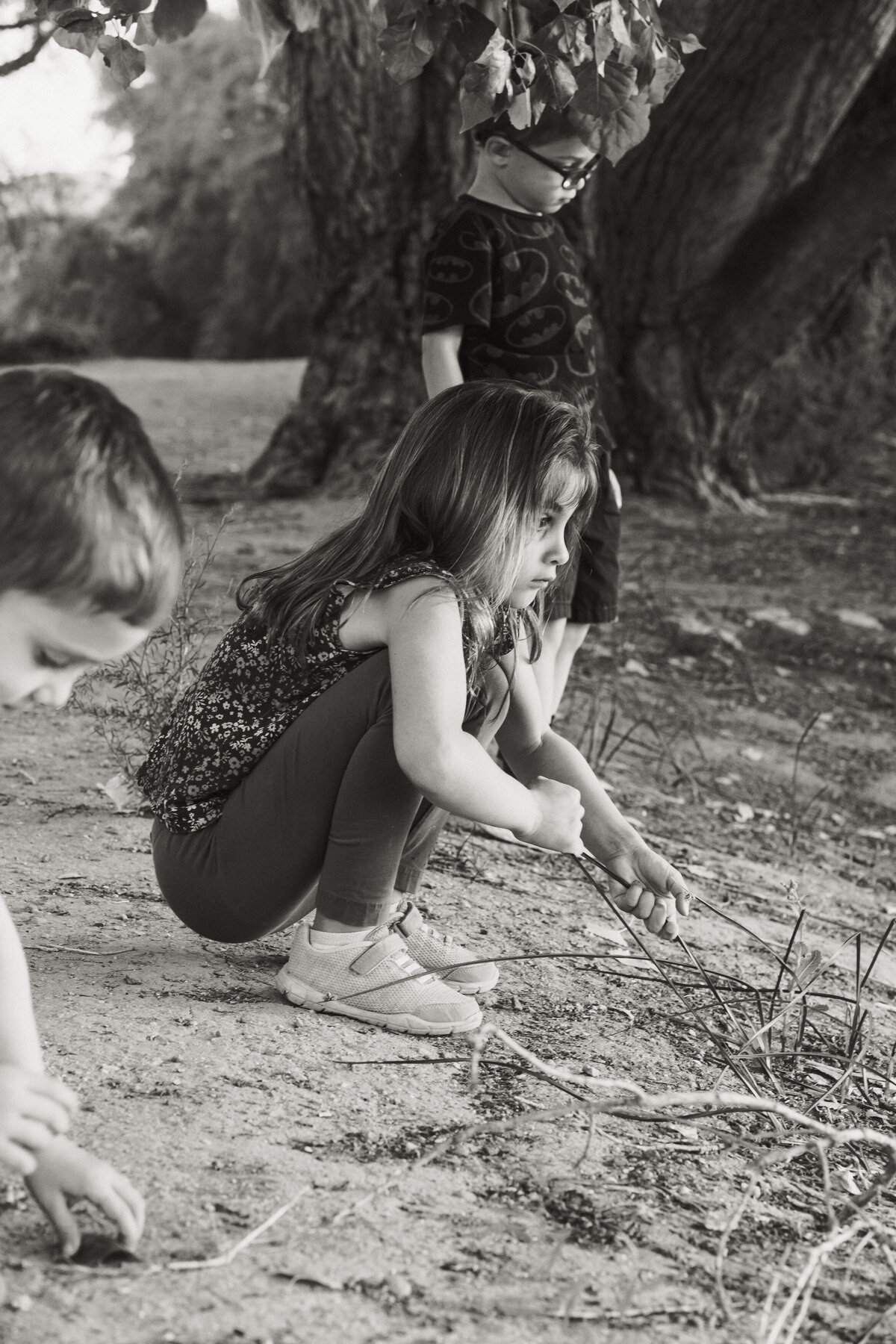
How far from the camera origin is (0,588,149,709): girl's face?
1.54m

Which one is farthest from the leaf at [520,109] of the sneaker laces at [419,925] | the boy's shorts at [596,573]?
the sneaker laces at [419,925]

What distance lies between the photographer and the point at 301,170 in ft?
21.2

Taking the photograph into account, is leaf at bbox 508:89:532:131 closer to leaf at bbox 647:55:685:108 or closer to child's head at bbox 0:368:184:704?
leaf at bbox 647:55:685:108

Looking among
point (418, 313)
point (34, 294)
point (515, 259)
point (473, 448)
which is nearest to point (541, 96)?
point (473, 448)

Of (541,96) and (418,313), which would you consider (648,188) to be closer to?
(418,313)

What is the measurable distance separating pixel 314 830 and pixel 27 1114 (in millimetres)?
806

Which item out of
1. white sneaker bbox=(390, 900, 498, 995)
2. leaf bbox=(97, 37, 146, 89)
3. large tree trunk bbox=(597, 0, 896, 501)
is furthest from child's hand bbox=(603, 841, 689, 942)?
large tree trunk bbox=(597, 0, 896, 501)

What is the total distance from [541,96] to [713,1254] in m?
1.82

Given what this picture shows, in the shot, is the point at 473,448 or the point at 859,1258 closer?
the point at 859,1258

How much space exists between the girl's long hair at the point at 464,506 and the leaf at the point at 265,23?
63 centimetres

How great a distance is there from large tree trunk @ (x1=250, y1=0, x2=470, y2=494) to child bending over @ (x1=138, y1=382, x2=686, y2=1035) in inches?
167

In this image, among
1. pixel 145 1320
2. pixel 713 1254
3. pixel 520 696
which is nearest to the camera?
pixel 145 1320

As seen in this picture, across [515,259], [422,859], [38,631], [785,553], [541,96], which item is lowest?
[785,553]

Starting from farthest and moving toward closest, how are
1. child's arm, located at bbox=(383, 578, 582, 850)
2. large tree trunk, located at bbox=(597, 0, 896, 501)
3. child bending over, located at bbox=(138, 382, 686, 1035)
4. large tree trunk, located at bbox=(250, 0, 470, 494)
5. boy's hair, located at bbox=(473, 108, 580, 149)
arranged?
large tree trunk, located at bbox=(250, 0, 470, 494)
large tree trunk, located at bbox=(597, 0, 896, 501)
boy's hair, located at bbox=(473, 108, 580, 149)
child bending over, located at bbox=(138, 382, 686, 1035)
child's arm, located at bbox=(383, 578, 582, 850)
